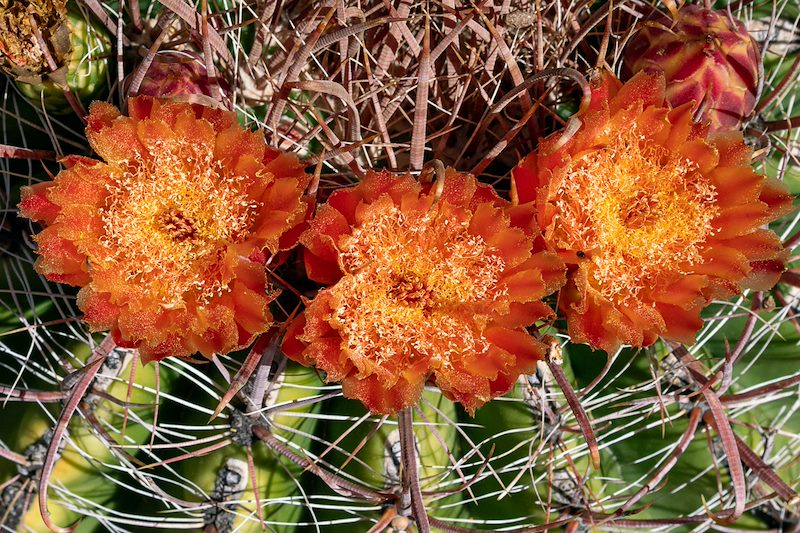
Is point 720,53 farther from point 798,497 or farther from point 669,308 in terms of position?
point 798,497

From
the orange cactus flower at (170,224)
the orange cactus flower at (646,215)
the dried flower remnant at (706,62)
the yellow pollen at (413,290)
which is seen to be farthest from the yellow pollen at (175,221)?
the dried flower remnant at (706,62)

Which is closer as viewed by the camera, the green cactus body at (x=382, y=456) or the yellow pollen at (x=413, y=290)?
the yellow pollen at (x=413, y=290)

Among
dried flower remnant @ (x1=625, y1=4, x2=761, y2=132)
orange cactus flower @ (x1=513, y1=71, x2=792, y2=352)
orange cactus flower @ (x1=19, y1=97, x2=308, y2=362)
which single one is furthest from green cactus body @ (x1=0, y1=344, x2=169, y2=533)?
dried flower remnant @ (x1=625, y1=4, x2=761, y2=132)

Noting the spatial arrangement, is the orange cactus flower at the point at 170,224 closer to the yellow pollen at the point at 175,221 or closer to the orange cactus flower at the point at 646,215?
the yellow pollen at the point at 175,221

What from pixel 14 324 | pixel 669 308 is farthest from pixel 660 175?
pixel 14 324

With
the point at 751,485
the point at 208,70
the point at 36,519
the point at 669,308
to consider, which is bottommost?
the point at 36,519

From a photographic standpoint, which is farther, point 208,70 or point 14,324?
point 14,324
